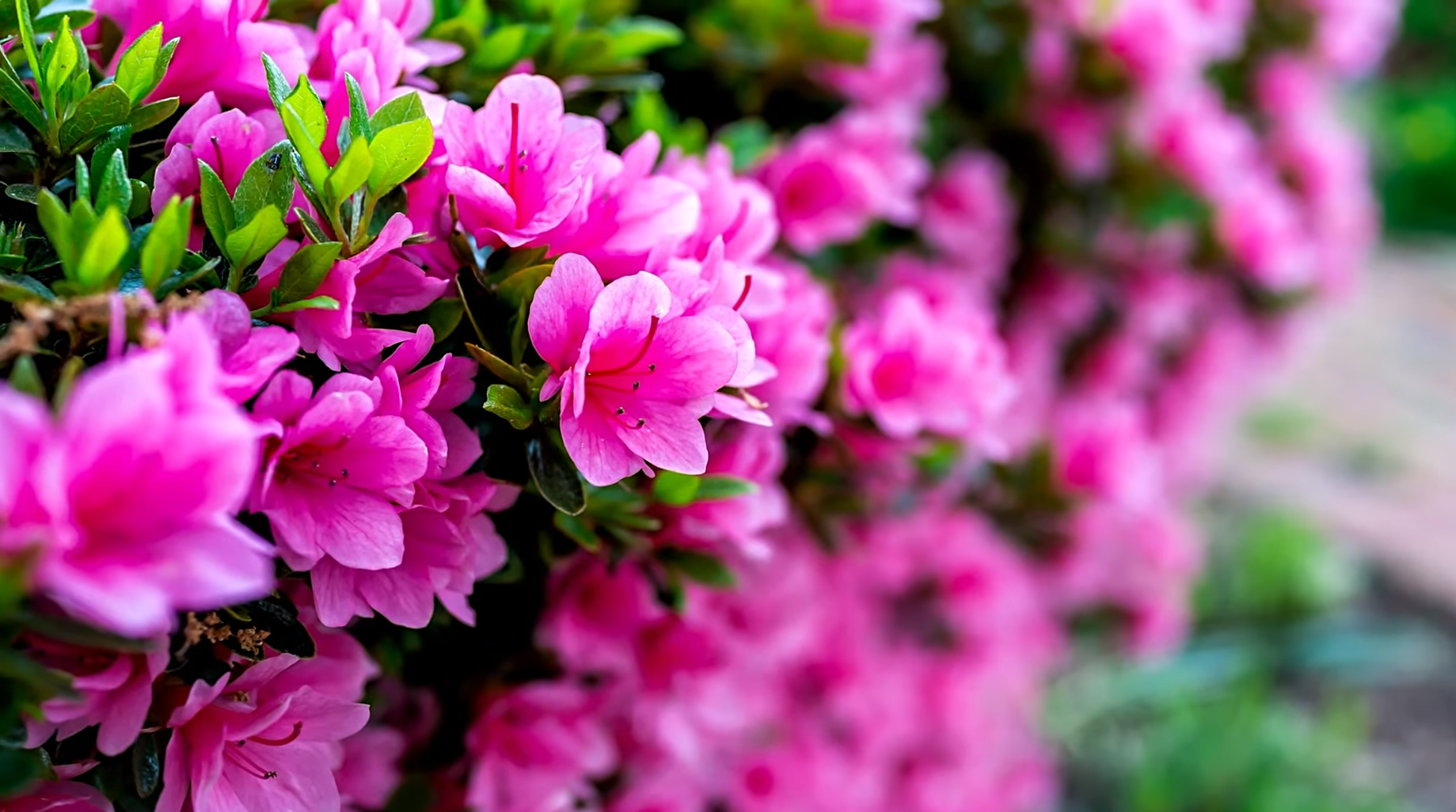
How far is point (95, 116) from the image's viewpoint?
60 centimetres

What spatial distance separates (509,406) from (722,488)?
17cm

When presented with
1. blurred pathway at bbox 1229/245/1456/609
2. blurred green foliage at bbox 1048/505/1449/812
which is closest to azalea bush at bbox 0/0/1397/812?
blurred green foliage at bbox 1048/505/1449/812

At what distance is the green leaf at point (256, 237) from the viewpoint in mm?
558

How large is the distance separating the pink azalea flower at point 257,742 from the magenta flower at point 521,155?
240mm

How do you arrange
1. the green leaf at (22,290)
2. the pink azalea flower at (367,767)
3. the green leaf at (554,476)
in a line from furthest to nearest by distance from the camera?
the pink azalea flower at (367,767)
the green leaf at (554,476)
the green leaf at (22,290)

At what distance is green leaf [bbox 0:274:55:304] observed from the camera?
0.51m

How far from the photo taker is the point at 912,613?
5.25 ft

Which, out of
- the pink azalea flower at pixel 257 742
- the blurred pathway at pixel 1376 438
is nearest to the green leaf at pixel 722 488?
the pink azalea flower at pixel 257 742

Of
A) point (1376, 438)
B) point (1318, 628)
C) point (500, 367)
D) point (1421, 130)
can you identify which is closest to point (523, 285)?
point (500, 367)

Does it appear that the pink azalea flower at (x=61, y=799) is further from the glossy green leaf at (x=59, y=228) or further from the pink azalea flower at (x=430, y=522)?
the glossy green leaf at (x=59, y=228)

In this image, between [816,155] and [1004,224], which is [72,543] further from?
[1004,224]

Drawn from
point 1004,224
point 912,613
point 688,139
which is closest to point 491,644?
point 688,139

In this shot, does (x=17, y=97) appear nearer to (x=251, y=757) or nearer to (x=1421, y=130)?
(x=251, y=757)

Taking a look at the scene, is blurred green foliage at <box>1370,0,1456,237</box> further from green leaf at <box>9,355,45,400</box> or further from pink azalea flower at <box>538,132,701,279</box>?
green leaf at <box>9,355,45,400</box>
